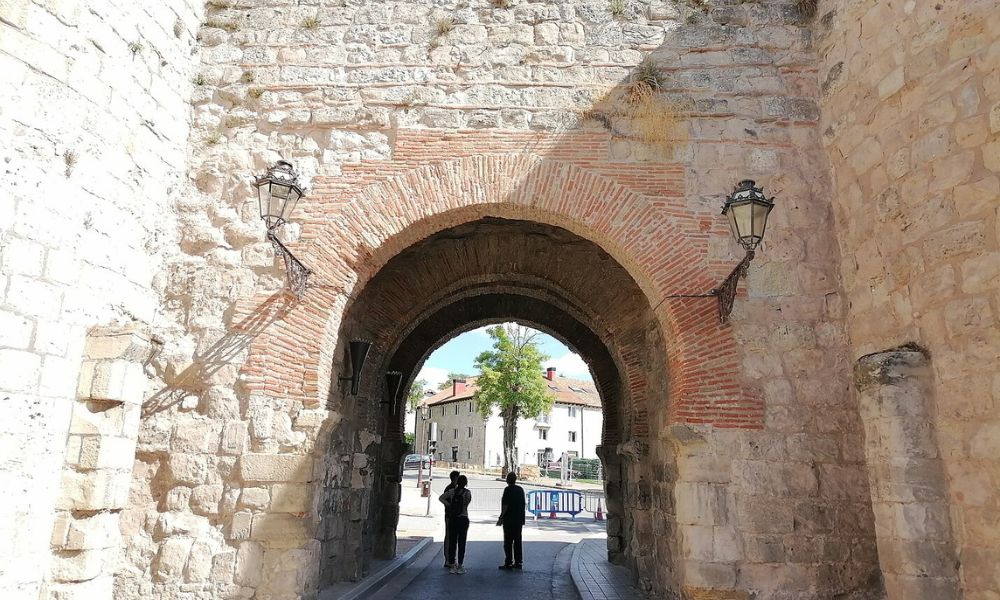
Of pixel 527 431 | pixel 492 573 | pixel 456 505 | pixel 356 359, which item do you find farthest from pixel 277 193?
pixel 527 431

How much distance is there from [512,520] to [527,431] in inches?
1302

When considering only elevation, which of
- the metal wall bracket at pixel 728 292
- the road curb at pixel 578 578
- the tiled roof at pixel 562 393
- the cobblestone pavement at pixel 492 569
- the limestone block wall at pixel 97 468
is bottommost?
the cobblestone pavement at pixel 492 569

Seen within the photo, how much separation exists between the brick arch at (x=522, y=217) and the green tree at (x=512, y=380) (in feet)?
75.3

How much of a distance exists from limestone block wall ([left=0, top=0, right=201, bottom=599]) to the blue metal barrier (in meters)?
13.8

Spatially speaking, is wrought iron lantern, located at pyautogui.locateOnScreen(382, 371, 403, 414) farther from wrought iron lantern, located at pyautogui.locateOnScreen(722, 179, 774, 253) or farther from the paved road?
wrought iron lantern, located at pyautogui.locateOnScreen(722, 179, 774, 253)

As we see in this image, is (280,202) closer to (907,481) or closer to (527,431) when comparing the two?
(907,481)

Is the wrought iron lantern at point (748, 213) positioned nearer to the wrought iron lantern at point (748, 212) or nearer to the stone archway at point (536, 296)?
the wrought iron lantern at point (748, 212)

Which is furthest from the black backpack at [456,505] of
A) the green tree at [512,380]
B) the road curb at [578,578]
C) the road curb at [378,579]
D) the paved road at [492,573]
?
the green tree at [512,380]

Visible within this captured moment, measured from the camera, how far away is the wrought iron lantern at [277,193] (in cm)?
441

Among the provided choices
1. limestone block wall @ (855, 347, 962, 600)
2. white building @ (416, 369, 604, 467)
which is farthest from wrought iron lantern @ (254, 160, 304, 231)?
white building @ (416, 369, 604, 467)

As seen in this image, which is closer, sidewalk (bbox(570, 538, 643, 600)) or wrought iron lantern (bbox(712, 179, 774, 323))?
wrought iron lantern (bbox(712, 179, 774, 323))

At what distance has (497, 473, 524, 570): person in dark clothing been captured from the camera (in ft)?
27.9

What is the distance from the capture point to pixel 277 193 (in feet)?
14.5

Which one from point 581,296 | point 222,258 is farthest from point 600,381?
point 222,258
